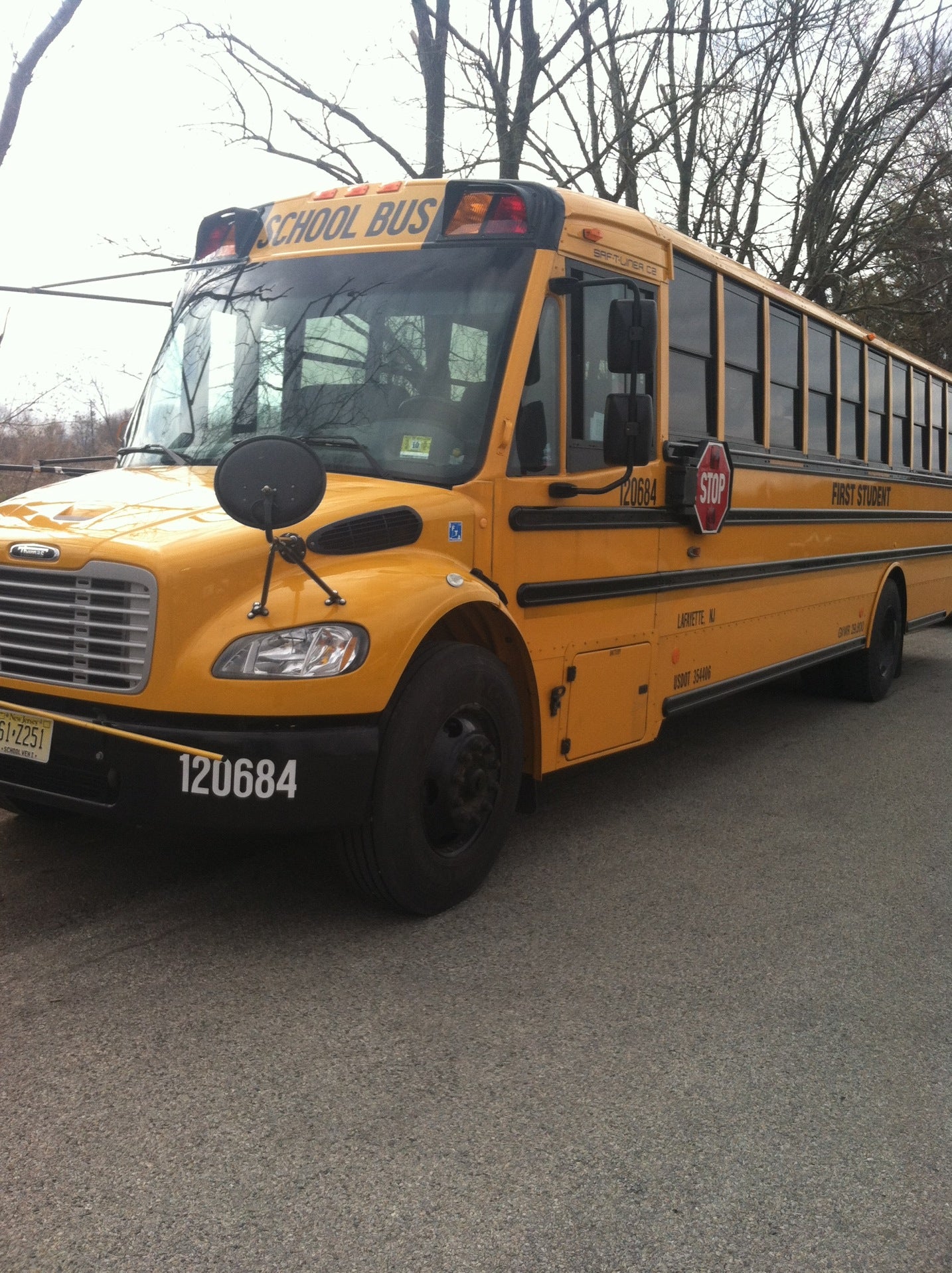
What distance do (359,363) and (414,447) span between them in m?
0.41

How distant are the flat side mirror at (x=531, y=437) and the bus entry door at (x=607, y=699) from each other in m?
0.83

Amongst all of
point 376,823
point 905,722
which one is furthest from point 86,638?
point 905,722

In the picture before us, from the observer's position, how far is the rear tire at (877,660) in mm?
8945

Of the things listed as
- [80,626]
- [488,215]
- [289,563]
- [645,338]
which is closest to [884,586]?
[645,338]

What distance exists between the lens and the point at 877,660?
9.05m

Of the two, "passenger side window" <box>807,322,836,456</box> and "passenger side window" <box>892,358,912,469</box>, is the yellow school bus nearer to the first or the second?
"passenger side window" <box>807,322,836,456</box>

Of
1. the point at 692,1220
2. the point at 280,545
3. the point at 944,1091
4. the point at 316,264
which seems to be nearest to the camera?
the point at 692,1220

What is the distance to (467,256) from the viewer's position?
14.7 ft

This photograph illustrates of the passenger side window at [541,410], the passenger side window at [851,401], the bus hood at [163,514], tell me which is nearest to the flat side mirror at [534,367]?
the passenger side window at [541,410]

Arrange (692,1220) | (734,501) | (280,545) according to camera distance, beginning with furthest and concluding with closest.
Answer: (734,501) < (280,545) < (692,1220)

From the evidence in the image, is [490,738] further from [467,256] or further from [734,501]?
[734,501]

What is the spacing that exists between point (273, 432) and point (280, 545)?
1.03m

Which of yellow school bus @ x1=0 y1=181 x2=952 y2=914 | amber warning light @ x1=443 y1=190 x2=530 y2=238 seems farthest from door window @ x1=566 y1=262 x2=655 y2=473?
amber warning light @ x1=443 y1=190 x2=530 y2=238

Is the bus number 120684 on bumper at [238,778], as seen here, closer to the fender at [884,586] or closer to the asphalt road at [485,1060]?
the asphalt road at [485,1060]
